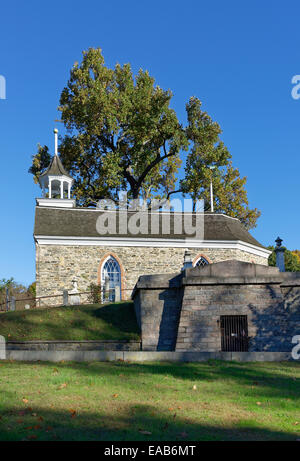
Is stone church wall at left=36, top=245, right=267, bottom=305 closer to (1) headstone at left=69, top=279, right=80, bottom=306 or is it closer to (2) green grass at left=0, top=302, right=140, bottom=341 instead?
(1) headstone at left=69, top=279, right=80, bottom=306

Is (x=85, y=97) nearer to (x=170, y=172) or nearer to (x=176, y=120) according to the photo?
(x=176, y=120)

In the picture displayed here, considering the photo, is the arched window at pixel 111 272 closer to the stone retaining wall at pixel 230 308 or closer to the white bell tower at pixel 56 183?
the white bell tower at pixel 56 183

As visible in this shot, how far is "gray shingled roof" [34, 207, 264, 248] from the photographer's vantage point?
31.2 metres

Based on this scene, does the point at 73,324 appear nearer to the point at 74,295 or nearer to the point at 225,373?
the point at 74,295

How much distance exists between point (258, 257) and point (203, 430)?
30784 millimetres

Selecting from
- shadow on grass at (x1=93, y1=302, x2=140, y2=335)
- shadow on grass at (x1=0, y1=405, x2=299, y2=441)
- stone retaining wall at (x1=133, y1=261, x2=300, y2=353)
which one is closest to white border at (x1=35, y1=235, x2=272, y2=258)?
shadow on grass at (x1=93, y1=302, x2=140, y2=335)

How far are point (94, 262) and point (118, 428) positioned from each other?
82.6ft

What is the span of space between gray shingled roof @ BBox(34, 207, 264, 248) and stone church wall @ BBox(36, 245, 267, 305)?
3.10ft

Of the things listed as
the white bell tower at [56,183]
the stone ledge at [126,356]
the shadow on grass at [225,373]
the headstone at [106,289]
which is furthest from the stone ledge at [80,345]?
the white bell tower at [56,183]

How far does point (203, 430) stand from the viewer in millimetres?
6066

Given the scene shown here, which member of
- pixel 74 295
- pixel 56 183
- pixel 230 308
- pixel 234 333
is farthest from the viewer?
pixel 56 183

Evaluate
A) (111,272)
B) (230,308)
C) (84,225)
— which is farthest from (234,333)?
(84,225)

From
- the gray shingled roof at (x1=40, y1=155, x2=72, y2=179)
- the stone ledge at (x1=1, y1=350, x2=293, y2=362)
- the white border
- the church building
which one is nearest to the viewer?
the stone ledge at (x1=1, y1=350, x2=293, y2=362)

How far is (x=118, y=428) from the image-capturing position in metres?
5.98
